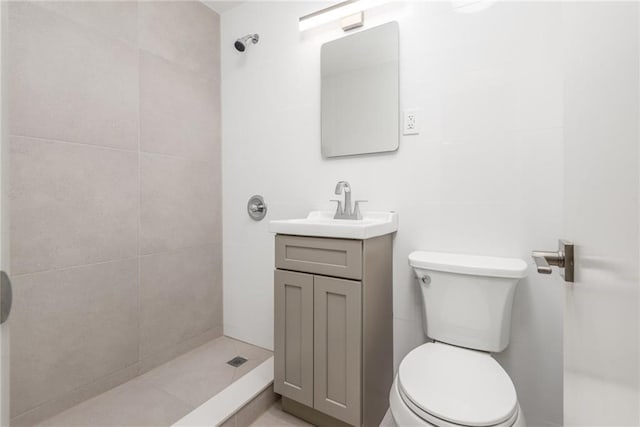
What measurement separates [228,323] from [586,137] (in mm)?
2096

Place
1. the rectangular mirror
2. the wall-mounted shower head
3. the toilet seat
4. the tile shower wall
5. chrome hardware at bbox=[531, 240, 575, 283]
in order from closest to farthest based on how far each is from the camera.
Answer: chrome hardware at bbox=[531, 240, 575, 283] < the toilet seat < the tile shower wall < the rectangular mirror < the wall-mounted shower head

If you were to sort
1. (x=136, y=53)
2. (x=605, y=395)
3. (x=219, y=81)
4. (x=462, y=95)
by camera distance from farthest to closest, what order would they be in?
(x=219, y=81) < (x=136, y=53) < (x=462, y=95) < (x=605, y=395)

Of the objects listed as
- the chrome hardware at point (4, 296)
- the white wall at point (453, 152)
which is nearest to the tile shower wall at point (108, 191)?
the white wall at point (453, 152)

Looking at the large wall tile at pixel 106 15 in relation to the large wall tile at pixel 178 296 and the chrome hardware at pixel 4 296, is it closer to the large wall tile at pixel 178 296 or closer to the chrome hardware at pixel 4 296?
the large wall tile at pixel 178 296

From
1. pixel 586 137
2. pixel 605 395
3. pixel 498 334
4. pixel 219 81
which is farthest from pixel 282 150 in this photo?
pixel 605 395

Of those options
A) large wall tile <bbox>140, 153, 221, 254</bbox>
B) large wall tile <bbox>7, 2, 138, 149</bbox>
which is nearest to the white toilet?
large wall tile <bbox>140, 153, 221, 254</bbox>

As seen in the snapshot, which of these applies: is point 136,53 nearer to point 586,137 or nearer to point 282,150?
point 282,150

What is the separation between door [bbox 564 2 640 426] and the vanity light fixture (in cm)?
118

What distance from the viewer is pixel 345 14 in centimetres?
151

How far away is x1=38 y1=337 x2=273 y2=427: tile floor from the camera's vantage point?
1.25 meters

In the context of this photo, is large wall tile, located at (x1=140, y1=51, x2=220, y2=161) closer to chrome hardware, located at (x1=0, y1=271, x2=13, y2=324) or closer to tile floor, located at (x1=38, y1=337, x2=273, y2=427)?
tile floor, located at (x1=38, y1=337, x2=273, y2=427)

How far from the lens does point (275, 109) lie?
181 cm

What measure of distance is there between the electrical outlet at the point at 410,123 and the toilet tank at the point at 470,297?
1.97ft

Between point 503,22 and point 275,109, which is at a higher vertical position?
point 503,22
